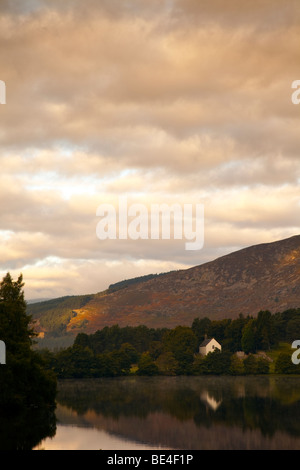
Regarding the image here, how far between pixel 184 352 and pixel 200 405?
3151 inches

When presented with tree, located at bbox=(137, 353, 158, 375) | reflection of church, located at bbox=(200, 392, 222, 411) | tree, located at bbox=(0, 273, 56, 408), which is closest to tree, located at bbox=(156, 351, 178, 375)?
tree, located at bbox=(137, 353, 158, 375)

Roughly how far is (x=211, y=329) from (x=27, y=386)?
114023 mm

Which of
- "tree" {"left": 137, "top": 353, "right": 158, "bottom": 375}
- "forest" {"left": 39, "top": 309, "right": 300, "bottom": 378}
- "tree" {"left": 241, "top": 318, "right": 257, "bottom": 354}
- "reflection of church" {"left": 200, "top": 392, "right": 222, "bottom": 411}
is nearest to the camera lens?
"reflection of church" {"left": 200, "top": 392, "right": 222, "bottom": 411}

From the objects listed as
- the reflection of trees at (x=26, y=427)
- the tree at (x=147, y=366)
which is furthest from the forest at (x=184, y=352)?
the reflection of trees at (x=26, y=427)

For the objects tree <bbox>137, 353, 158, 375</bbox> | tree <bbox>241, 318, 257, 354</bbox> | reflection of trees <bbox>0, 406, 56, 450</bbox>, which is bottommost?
tree <bbox>137, 353, 158, 375</bbox>

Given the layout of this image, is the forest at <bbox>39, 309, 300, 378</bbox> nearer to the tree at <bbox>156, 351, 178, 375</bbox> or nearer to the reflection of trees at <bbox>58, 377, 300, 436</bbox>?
the tree at <bbox>156, 351, 178, 375</bbox>

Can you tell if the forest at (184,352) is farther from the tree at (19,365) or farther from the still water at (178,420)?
the tree at (19,365)

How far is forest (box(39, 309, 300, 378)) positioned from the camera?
138 metres

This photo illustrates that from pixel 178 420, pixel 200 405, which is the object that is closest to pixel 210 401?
pixel 200 405

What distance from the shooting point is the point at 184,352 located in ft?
487
